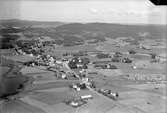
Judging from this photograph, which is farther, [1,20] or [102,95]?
[1,20]

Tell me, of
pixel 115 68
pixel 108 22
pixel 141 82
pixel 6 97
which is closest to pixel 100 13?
pixel 108 22

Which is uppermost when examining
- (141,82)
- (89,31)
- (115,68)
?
(89,31)

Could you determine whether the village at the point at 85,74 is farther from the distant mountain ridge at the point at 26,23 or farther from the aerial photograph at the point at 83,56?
the distant mountain ridge at the point at 26,23

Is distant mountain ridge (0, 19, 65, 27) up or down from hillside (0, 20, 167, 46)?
up

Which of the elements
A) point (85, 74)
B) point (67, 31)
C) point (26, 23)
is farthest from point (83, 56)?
point (26, 23)

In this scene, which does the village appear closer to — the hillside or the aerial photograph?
the aerial photograph

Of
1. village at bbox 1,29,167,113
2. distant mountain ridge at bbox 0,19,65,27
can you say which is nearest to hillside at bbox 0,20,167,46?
distant mountain ridge at bbox 0,19,65,27

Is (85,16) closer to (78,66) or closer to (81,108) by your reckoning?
(78,66)

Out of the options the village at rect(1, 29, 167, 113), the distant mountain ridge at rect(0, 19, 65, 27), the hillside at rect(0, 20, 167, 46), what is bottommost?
the village at rect(1, 29, 167, 113)
